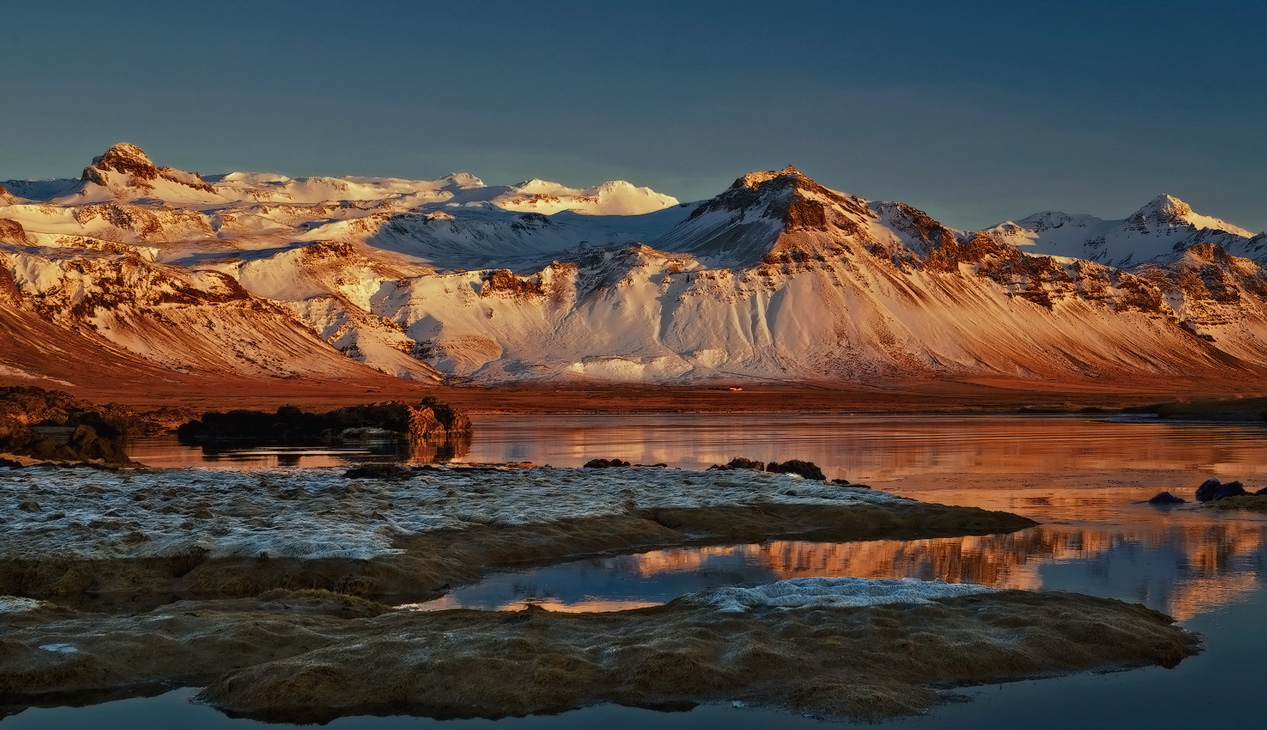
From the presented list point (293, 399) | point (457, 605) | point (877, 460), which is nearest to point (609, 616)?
point (457, 605)

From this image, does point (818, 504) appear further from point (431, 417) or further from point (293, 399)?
point (293, 399)

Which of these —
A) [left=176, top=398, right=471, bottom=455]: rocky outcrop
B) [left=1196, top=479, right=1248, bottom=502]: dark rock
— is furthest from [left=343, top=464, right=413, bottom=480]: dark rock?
[left=176, top=398, right=471, bottom=455]: rocky outcrop

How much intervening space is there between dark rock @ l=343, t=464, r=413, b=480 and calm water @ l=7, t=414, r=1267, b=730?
11.8m

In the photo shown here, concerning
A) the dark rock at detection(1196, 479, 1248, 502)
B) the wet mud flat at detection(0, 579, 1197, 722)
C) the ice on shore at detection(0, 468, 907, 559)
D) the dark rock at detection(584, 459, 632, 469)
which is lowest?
the wet mud flat at detection(0, 579, 1197, 722)

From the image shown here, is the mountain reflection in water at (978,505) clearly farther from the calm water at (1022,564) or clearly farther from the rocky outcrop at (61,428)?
the rocky outcrop at (61,428)

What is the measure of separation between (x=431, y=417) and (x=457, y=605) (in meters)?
62.1

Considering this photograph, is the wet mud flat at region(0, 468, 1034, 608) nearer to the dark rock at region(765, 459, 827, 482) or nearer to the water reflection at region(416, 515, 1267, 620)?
the water reflection at region(416, 515, 1267, 620)

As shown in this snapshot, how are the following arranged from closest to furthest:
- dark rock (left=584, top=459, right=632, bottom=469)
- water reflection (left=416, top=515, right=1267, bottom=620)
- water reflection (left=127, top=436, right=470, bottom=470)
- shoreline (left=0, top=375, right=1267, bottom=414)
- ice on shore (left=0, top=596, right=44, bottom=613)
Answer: ice on shore (left=0, top=596, right=44, bottom=613) < water reflection (left=416, top=515, right=1267, bottom=620) < dark rock (left=584, top=459, right=632, bottom=469) < water reflection (left=127, top=436, right=470, bottom=470) < shoreline (left=0, top=375, right=1267, bottom=414)

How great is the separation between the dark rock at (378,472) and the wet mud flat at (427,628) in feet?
36.3

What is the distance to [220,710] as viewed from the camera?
15719 millimetres

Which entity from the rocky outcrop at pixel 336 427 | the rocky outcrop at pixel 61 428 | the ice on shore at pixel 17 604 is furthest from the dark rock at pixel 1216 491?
the rocky outcrop at pixel 336 427

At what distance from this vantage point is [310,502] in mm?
32594

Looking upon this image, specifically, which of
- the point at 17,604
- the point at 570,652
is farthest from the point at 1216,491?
the point at 17,604

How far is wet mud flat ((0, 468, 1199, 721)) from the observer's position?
630 inches
